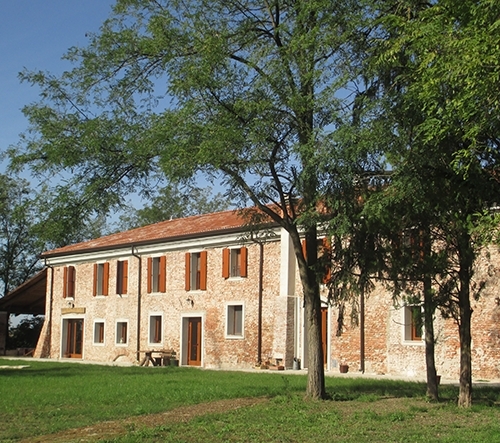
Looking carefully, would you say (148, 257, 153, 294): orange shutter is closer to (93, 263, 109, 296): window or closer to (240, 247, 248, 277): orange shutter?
(93, 263, 109, 296): window

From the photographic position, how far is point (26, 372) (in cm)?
2720

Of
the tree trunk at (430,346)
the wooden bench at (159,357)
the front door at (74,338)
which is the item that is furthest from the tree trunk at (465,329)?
the front door at (74,338)

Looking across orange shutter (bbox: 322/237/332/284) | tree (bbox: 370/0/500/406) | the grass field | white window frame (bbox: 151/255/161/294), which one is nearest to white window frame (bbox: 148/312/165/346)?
white window frame (bbox: 151/255/161/294)

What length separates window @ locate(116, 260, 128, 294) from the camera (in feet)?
121

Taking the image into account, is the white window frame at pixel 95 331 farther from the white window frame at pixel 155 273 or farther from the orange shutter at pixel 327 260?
the orange shutter at pixel 327 260

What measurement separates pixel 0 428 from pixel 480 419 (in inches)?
309

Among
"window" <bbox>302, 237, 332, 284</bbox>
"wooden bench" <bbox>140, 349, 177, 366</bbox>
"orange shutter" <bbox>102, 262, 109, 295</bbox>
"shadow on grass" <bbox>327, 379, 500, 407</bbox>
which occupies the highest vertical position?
"orange shutter" <bbox>102, 262, 109, 295</bbox>

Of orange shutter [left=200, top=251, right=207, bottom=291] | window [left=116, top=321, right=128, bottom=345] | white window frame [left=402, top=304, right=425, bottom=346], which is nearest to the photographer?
white window frame [left=402, top=304, right=425, bottom=346]

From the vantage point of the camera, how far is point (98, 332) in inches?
1526

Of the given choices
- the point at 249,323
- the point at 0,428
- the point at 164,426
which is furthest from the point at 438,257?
the point at 249,323

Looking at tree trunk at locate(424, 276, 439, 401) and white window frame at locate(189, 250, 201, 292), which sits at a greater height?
white window frame at locate(189, 250, 201, 292)

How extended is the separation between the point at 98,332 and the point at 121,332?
2.03 metres

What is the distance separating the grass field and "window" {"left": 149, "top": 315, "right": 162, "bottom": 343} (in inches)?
561

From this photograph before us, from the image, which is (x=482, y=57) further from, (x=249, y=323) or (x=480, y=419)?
(x=249, y=323)
